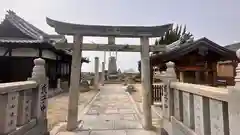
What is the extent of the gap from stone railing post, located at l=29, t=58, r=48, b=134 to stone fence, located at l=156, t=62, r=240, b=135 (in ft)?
10.2

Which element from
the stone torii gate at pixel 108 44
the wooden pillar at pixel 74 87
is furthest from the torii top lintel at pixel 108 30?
the wooden pillar at pixel 74 87

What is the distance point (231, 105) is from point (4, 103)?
3.07 m

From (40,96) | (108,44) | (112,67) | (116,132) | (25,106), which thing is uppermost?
(112,67)

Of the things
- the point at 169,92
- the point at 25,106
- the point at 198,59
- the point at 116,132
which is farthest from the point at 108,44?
the point at 198,59

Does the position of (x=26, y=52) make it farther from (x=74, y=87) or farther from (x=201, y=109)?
(x=201, y=109)

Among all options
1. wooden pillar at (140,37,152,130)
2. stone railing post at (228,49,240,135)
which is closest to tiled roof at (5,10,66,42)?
wooden pillar at (140,37,152,130)

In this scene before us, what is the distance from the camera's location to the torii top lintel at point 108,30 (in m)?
6.21

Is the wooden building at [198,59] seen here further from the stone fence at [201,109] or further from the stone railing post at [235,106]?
the stone railing post at [235,106]

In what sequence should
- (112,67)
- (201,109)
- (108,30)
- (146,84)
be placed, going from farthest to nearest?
(112,67)
(108,30)
(146,84)
(201,109)

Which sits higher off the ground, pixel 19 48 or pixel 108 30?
pixel 19 48

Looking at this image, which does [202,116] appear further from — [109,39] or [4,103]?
[109,39]

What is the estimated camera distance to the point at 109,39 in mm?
6562

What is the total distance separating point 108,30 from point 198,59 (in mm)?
5690

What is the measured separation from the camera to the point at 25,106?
394cm
